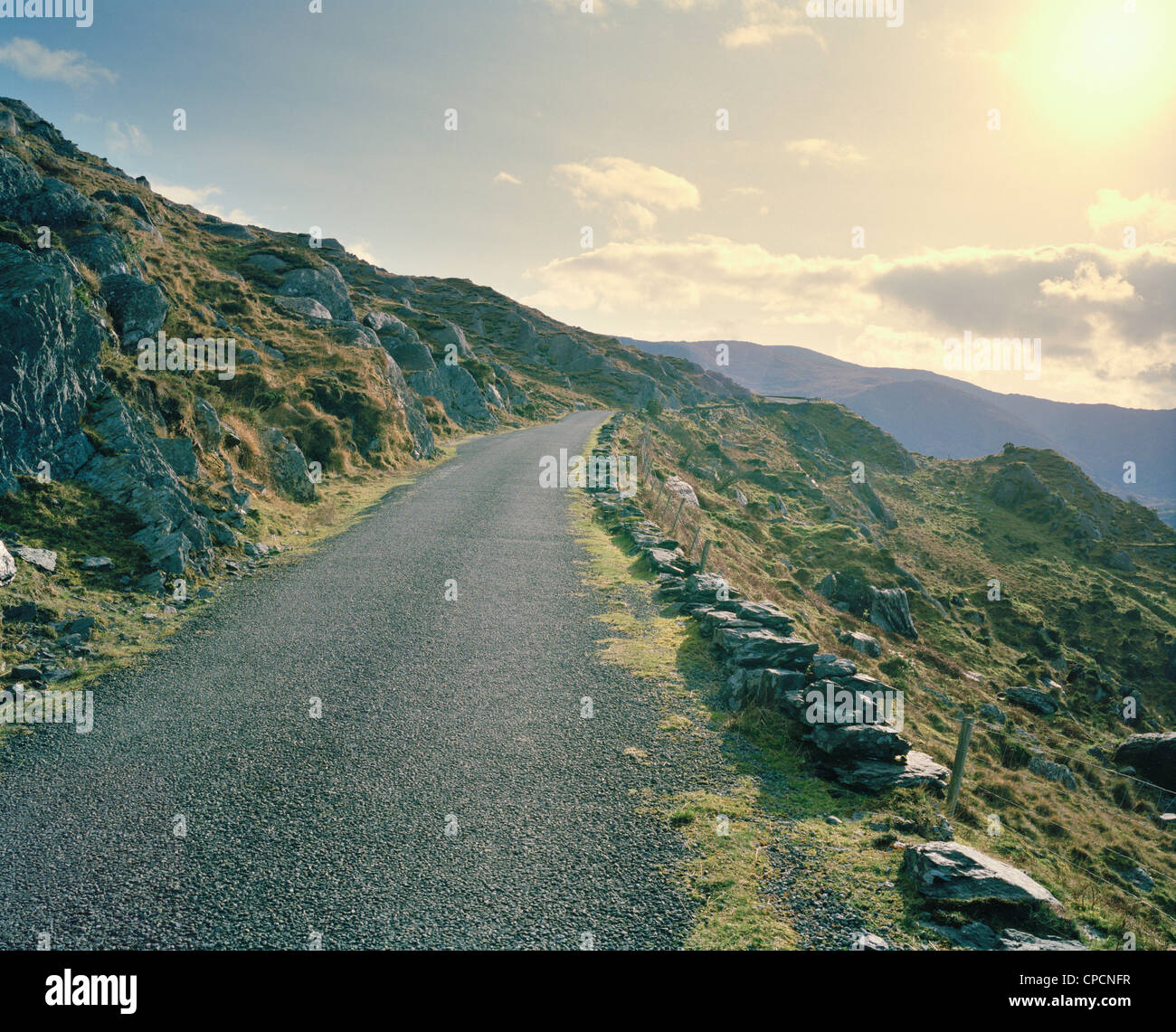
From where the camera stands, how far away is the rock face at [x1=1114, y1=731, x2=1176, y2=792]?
2134 centimetres

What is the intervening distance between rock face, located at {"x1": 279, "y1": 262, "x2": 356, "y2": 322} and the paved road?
40343 mm

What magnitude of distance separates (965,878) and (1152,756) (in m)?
24.1

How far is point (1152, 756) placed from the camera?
72.7 ft

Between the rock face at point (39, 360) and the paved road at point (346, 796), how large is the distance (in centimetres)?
576

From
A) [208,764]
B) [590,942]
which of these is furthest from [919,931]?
[208,764]

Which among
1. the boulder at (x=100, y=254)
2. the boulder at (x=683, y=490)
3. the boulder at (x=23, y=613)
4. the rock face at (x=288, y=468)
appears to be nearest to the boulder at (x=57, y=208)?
the boulder at (x=100, y=254)

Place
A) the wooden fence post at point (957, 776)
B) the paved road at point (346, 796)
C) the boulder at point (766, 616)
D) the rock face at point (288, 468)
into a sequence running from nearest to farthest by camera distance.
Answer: the paved road at point (346, 796) < the wooden fence post at point (957, 776) < the boulder at point (766, 616) < the rock face at point (288, 468)

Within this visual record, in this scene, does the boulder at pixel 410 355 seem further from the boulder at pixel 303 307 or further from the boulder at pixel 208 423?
the boulder at pixel 208 423

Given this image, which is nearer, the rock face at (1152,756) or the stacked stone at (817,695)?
the stacked stone at (817,695)

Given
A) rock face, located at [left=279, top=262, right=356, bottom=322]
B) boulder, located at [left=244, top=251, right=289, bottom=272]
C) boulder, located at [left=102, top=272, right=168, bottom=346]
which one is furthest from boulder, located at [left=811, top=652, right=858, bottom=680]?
boulder, located at [left=244, top=251, right=289, bottom=272]

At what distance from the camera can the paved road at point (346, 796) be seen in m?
5.56

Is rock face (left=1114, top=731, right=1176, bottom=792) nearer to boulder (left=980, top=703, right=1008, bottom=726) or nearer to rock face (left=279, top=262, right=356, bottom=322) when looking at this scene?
boulder (left=980, top=703, right=1008, bottom=726)

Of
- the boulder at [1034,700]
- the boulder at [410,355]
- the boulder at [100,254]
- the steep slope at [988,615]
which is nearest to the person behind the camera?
the steep slope at [988,615]

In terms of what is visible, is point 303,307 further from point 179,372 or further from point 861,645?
point 861,645
